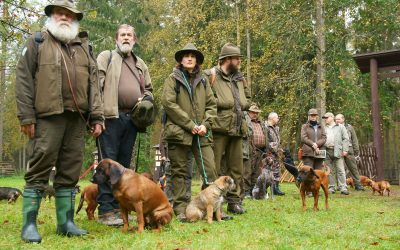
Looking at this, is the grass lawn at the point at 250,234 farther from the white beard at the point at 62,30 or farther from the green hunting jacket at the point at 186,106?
the white beard at the point at 62,30

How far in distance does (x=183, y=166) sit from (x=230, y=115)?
1092 mm

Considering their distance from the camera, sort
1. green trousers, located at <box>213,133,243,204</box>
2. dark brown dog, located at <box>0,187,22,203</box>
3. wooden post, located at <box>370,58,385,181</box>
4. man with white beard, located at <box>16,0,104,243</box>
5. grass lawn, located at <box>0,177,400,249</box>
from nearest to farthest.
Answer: grass lawn, located at <box>0,177,400,249</box>
man with white beard, located at <box>16,0,104,243</box>
green trousers, located at <box>213,133,243,204</box>
dark brown dog, located at <box>0,187,22,203</box>
wooden post, located at <box>370,58,385,181</box>

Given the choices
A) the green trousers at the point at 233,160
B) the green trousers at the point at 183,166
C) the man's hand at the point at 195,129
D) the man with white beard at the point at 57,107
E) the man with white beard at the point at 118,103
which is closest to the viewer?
the man with white beard at the point at 57,107

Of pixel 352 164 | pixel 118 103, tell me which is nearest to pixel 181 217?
pixel 118 103

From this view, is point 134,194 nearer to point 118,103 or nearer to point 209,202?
point 118,103

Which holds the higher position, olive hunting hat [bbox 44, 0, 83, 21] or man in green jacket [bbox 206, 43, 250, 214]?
olive hunting hat [bbox 44, 0, 83, 21]

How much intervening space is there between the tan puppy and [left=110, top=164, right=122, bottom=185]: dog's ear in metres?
1.55

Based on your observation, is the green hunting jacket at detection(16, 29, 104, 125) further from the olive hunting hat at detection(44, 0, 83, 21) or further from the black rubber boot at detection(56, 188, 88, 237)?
the black rubber boot at detection(56, 188, 88, 237)

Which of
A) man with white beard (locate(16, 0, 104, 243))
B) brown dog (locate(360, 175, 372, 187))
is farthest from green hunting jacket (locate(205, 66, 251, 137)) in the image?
brown dog (locate(360, 175, 372, 187))

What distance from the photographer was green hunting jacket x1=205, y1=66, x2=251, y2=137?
280 inches

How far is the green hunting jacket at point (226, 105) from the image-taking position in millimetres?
7105

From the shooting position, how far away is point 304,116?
885 inches

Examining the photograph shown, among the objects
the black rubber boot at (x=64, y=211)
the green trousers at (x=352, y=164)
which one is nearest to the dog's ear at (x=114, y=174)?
the black rubber boot at (x=64, y=211)

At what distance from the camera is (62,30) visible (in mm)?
5035
